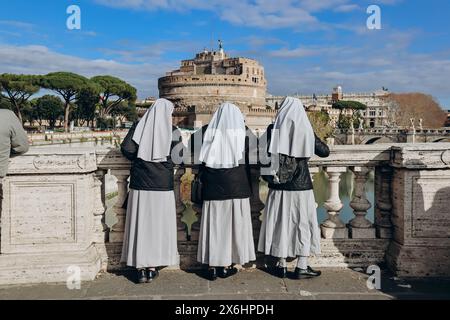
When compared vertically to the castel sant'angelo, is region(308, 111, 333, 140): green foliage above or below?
below

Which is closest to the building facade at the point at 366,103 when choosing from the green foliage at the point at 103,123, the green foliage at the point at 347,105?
the green foliage at the point at 347,105

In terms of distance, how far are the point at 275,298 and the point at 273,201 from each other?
2.51 feet

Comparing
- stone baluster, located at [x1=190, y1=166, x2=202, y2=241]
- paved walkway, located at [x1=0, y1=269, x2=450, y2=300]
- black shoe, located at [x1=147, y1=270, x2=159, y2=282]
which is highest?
stone baluster, located at [x1=190, y1=166, x2=202, y2=241]

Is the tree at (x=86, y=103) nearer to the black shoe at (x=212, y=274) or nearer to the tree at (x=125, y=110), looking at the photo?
the tree at (x=125, y=110)

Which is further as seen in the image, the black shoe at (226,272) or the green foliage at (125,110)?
the green foliage at (125,110)

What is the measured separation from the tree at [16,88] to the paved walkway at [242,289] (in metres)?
44.5

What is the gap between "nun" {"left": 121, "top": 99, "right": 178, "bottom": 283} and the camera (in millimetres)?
3275

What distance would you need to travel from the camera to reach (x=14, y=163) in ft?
11.0

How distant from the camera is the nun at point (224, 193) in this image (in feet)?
11.0

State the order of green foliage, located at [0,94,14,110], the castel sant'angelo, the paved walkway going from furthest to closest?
the castel sant'angelo < green foliage, located at [0,94,14,110] < the paved walkway

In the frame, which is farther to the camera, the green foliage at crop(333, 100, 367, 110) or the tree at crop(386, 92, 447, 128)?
the green foliage at crop(333, 100, 367, 110)

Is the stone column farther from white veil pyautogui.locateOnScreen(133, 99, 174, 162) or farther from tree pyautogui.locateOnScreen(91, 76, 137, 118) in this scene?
tree pyautogui.locateOnScreen(91, 76, 137, 118)

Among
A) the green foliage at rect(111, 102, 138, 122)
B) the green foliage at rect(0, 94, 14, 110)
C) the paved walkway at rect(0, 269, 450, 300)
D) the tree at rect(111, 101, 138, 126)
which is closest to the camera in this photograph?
the paved walkway at rect(0, 269, 450, 300)

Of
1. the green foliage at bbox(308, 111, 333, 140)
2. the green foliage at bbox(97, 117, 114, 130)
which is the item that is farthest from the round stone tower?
the green foliage at bbox(308, 111, 333, 140)
